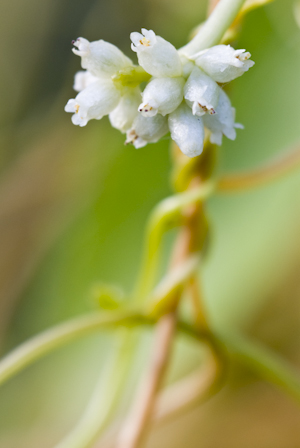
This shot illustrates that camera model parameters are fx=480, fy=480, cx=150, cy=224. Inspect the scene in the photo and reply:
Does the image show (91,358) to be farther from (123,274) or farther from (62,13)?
(62,13)

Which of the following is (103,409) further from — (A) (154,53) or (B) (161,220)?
(A) (154,53)

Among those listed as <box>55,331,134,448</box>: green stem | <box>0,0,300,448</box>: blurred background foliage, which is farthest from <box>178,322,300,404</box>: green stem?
<box>0,0,300,448</box>: blurred background foliage

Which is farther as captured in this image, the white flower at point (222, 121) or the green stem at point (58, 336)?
the green stem at point (58, 336)

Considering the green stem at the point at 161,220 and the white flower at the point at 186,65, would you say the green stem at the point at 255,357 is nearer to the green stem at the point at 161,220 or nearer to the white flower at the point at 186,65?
the green stem at the point at 161,220

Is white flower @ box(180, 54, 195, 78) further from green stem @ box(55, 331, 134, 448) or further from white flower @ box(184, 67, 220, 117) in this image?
green stem @ box(55, 331, 134, 448)

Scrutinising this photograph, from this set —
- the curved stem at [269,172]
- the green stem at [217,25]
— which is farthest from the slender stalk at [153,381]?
the green stem at [217,25]

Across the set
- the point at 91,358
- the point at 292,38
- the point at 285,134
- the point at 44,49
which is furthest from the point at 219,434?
the point at 44,49

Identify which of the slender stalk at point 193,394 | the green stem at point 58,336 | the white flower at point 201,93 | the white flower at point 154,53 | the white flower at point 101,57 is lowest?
the slender stalk at point 193,394

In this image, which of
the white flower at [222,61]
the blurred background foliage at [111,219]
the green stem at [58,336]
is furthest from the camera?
the blurred background foliage at [111,219]

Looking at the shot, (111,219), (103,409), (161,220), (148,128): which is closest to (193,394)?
(103,409)
